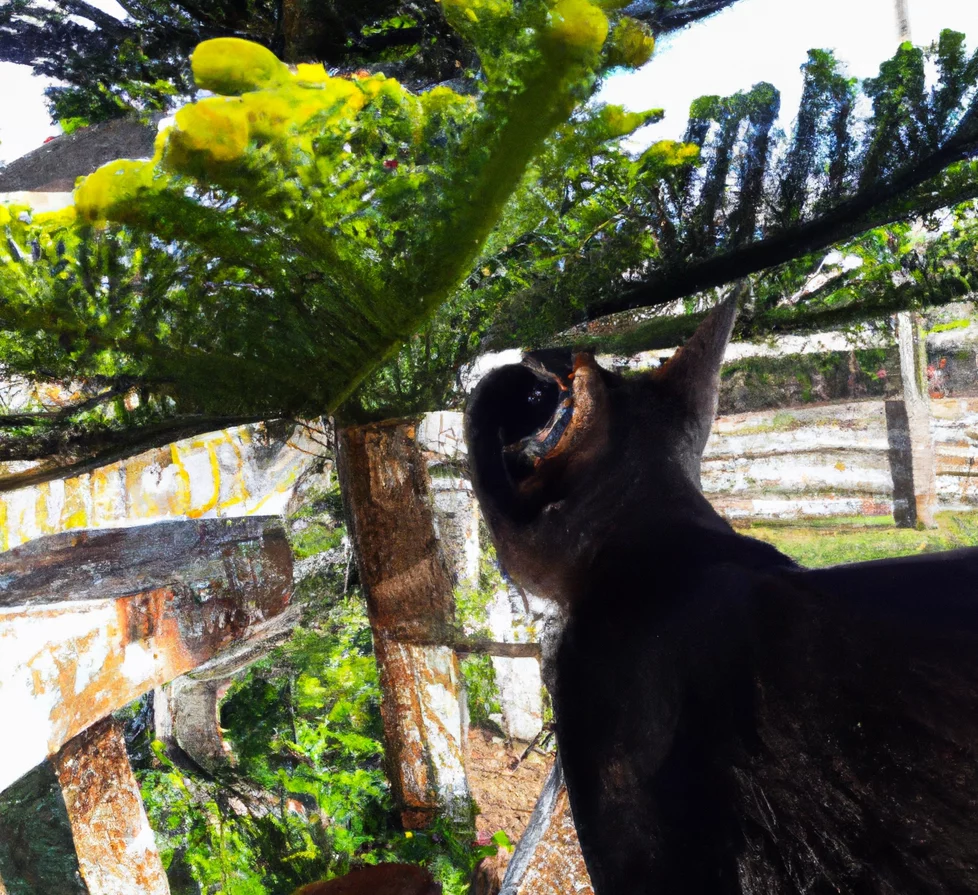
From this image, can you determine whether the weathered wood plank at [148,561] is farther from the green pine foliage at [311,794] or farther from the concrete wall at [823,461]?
the concrete wall at [823,461]

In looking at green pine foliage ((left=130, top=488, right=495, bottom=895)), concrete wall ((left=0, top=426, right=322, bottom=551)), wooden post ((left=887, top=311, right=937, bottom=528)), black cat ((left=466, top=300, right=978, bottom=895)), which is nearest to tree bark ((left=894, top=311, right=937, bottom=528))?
wooden post ((left=887, top=311, right=937, bottom=528))

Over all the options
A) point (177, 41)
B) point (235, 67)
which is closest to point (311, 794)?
point (235, 67)

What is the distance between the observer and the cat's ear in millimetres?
1452

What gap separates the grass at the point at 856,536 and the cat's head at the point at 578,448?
972 millimetres

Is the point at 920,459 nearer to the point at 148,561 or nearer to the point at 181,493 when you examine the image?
the point at 148,561

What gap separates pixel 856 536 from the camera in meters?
2.46

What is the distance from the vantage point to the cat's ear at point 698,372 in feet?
4.76

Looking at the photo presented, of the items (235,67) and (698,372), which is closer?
(235,67)

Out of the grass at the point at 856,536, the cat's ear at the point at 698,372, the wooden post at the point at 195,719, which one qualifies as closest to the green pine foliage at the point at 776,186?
the cat's ear at the point at 698,372

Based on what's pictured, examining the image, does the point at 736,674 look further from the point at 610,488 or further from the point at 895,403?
the point at 895,403

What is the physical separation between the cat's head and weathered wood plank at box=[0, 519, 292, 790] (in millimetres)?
1300

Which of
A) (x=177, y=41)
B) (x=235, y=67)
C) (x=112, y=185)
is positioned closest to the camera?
(x=235, y=67)

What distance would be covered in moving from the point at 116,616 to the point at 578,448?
153 cm

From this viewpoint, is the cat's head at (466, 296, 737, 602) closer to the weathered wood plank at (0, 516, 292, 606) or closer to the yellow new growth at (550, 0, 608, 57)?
the yellow new growth at (550, 0, 608, 57)
